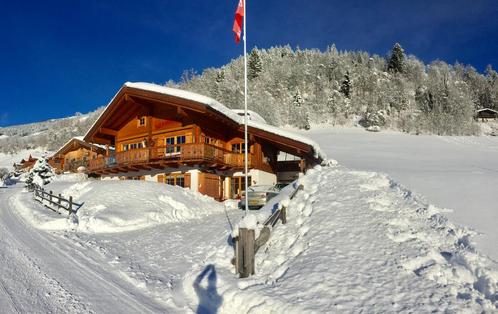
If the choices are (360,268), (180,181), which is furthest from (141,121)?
(360,268)

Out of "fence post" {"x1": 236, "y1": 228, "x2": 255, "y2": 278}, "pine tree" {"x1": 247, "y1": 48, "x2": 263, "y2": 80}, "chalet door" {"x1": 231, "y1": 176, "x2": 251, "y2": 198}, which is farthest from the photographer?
"pine tree" {"x1": 247, "y1": 48, "x2": 263, "y2": 80}

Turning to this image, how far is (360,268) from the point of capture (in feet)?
22.9

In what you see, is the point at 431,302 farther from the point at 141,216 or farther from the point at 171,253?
the point at 141,216

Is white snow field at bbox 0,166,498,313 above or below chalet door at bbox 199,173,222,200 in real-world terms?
below

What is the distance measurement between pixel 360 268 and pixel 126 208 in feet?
40.1

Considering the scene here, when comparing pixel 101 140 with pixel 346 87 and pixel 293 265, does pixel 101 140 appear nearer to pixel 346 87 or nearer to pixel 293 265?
pixel 293 265

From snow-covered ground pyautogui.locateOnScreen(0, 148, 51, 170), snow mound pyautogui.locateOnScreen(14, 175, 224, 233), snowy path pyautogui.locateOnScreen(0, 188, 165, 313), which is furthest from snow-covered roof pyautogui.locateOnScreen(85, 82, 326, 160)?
snow-covered ground pyautogui.locateOnScreen(0, 148, 51, 170)

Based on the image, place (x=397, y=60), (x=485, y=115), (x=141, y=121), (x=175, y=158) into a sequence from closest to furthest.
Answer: (x=175, y=158), (x=141, y=121), (x=485, y=115), (x=397, y=60)

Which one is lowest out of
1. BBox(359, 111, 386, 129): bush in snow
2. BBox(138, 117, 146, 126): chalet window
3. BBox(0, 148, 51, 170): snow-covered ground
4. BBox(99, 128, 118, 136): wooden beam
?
BBox(99, 128, 118, 136): wooden beam

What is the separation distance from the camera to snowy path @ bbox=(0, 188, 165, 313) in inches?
246

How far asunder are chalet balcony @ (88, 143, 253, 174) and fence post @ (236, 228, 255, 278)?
13.8 m

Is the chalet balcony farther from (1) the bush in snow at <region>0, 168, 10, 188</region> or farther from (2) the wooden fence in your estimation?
(1) the bush in snow at <region>0, 168, 10, 188</region>

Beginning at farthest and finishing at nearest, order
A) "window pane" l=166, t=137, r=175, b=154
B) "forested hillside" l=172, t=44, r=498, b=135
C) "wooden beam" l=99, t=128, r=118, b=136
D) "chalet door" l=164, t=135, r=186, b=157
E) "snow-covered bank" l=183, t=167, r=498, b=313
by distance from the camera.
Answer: "forested hillside" l=172, t=44, r=498, b=135 → "wooden beam" l=99, t=128, r=118, b=136 → "window pane" l=166, t=137, r=175, b=154 → "chalet door" l=164, t=135, r=186, b=157 → "snow-covered bank" l=183, t=167, r=498, b=313

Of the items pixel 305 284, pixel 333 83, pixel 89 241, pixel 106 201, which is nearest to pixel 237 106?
pixel 333 83
